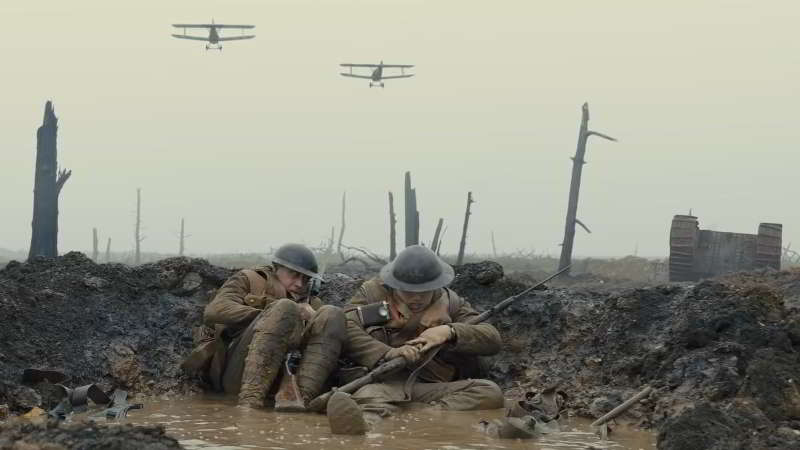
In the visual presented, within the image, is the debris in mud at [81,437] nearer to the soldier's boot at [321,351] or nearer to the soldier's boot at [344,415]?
the soldier's boot at [344,415]

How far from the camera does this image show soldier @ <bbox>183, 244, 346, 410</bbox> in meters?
7.96

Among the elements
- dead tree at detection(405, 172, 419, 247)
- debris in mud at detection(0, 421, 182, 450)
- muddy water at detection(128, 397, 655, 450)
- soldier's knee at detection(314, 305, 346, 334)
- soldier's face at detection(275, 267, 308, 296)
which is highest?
dead tree at detection(405, 172, 419, 247)

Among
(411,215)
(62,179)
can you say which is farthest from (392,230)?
(62,179)

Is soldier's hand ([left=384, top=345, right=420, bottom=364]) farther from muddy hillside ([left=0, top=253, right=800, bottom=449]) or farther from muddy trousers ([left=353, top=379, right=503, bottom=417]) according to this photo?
muddy hillside ([left=0, top=253, right=800, bottom=449])

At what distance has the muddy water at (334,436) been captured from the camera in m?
6.47

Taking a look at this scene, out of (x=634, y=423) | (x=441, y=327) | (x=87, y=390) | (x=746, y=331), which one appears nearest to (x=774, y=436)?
(x=634, y=423)

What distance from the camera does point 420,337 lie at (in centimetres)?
812

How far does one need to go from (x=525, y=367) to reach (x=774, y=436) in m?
3.38

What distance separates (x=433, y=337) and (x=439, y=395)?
49cm

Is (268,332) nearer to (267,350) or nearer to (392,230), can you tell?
(267,350)

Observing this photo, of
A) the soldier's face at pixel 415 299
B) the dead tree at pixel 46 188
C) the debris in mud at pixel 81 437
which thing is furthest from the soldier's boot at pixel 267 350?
the dead tree at pixel 46 188

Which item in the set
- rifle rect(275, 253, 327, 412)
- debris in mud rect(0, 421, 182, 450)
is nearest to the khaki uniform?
rifle rect(275, 253, 327, 412)

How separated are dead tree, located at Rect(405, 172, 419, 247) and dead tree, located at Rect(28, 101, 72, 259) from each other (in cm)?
1145

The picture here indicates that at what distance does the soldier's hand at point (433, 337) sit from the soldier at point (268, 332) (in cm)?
59
